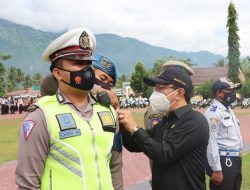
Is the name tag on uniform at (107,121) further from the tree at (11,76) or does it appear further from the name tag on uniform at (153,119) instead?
the tree at (11,76)

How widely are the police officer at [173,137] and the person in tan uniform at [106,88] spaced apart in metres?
0.18

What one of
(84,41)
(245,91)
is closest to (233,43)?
(245,91)

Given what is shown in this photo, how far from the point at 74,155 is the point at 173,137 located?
1.03 meters

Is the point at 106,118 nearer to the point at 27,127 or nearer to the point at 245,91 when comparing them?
the point at 27,127

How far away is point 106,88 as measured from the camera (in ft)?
9.83

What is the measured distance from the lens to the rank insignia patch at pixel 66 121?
7.09 feet

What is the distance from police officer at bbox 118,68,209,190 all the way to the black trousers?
162cm

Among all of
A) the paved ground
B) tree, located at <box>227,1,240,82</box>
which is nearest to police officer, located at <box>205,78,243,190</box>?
the paved ground

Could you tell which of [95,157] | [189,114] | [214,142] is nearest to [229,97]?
[214,142]

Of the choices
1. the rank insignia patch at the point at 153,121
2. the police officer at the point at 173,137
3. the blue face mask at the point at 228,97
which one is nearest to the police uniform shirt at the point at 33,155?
→ the police officer at the point at 173,137

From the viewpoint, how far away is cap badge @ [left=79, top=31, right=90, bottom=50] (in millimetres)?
2396

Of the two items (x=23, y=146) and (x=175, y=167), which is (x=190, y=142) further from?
(x=23, y=146)

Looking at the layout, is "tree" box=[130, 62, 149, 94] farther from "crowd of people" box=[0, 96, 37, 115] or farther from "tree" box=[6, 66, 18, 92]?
"tree" box=[6, 66, 18, 92]

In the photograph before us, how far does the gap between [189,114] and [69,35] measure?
1.19 metres
